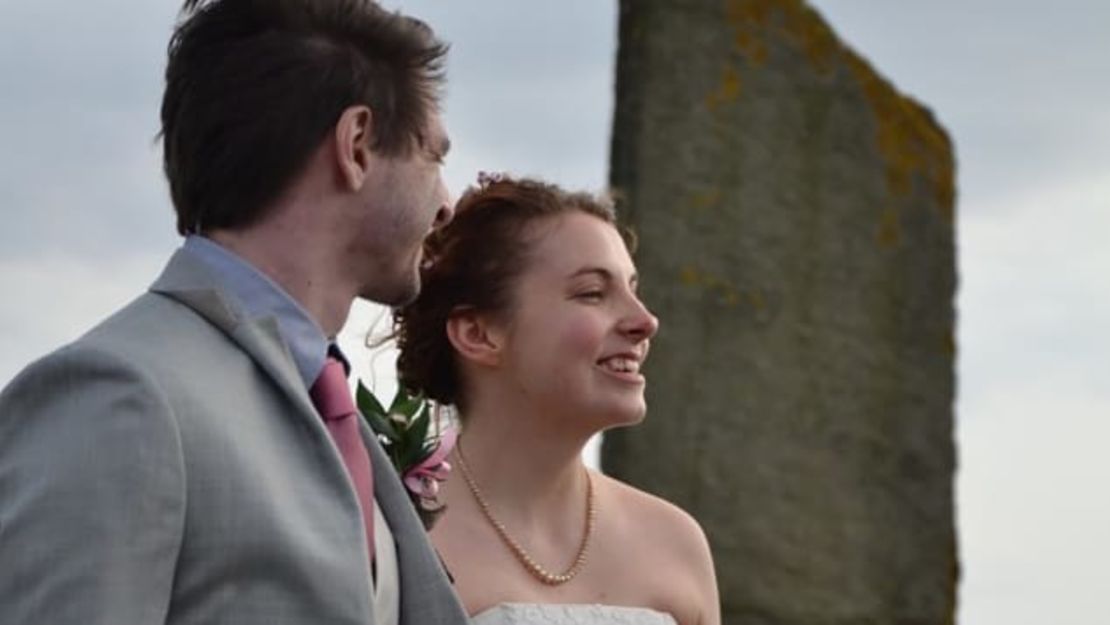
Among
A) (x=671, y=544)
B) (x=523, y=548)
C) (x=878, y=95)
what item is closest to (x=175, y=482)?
(x=523, y=548)

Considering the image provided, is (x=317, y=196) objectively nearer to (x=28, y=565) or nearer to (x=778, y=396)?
(x=28, y=565)

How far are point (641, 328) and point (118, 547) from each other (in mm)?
1892

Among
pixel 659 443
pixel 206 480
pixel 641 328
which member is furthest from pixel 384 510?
pixel 659 443

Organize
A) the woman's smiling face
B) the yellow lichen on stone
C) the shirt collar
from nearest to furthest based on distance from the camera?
the shirt collar < the woman's smiling face < the yellow lichen on stone

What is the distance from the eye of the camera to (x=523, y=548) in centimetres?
445

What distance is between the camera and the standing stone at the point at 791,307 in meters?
7.66

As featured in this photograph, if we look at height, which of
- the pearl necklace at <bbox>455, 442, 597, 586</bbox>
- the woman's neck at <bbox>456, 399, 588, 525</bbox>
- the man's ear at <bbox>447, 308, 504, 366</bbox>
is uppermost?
the man's ear at <bbox>447, 308, 504, 366</bbox>

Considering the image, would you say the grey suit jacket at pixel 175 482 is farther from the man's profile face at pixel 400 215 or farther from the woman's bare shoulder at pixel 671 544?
the woman's bare shoulder at pixel 671 544

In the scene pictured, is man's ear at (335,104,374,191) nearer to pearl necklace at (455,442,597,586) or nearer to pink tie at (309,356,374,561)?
pink tie at (309,356,374,561)

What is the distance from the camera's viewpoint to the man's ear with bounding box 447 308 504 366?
445cm

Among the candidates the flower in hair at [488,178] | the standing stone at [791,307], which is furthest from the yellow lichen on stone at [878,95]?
the flower in hair at [488,178]

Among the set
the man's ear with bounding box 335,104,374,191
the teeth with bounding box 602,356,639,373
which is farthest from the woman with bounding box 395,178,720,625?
the man's ear with bounding box 335,104,374,191

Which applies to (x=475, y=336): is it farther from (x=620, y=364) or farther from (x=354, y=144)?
(x=354, y=144)

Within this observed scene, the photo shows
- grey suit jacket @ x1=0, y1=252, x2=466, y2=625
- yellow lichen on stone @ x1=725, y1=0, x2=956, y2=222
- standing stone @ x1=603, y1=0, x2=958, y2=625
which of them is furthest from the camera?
yellow lichen on stone @ x1=725, y1=0, x2=956, y2=222
